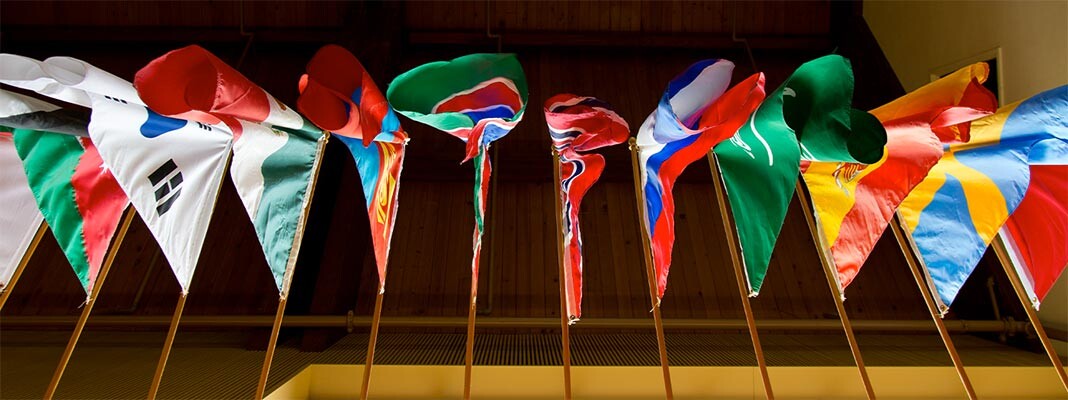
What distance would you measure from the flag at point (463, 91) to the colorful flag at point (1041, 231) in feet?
5.83

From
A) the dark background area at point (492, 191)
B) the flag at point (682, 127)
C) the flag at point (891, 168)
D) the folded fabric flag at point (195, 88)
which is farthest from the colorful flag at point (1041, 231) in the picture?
the folded fabric flag at point (195, 88)

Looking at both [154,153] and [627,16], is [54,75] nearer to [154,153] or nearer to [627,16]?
[154,153]

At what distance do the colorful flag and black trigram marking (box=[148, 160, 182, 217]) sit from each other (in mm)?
2786

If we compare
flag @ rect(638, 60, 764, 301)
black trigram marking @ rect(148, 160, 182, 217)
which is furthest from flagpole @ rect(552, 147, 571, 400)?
black trigram marking @ rect(148, 160, 182, 217)

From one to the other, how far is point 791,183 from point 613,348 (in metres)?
1.87

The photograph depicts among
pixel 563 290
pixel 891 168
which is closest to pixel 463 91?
pixel 563 290

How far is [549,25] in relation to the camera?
5.24 metres

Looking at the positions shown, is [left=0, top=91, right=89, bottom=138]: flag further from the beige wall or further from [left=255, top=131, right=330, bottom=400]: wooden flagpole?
the beige wall

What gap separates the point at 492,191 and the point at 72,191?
263 centimetres

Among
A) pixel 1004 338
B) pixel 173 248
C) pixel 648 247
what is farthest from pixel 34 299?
pixel 1004 338

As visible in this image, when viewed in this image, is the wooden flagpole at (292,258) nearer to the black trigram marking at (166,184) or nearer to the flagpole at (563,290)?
the black trigram marking at (166,184)

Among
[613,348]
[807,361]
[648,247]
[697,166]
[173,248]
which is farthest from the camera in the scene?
[697,166]

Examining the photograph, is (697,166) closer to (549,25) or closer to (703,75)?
(549,25)

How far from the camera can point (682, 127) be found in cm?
192
